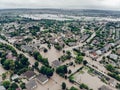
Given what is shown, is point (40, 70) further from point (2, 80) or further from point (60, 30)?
point (60, 30)

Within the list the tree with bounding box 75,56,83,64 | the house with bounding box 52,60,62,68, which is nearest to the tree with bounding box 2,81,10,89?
the house with bounding box 52,60,62,68

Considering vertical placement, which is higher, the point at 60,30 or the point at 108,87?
the point at 60,30

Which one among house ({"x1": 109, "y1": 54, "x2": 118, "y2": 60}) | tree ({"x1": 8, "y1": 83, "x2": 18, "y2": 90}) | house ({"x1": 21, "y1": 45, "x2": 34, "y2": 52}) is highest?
house ({"x1": 21, "y1": 45, "x2": 34, "y2": 52})

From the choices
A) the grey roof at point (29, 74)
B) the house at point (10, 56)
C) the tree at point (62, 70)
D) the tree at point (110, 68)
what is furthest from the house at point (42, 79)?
the tree at point (110, 68)

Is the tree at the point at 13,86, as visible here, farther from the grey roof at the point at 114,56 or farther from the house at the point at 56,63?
the grey roof at the point at 114,56

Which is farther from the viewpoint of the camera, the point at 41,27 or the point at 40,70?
the point at 41,27

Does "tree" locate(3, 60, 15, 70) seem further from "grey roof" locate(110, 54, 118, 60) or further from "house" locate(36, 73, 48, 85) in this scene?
"grey roof" locate(110, 54, 118, 60)

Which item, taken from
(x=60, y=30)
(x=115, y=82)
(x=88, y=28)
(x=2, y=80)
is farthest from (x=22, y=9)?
(x=115, y=82)

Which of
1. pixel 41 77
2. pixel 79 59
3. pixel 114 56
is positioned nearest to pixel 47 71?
pixel 41 77
